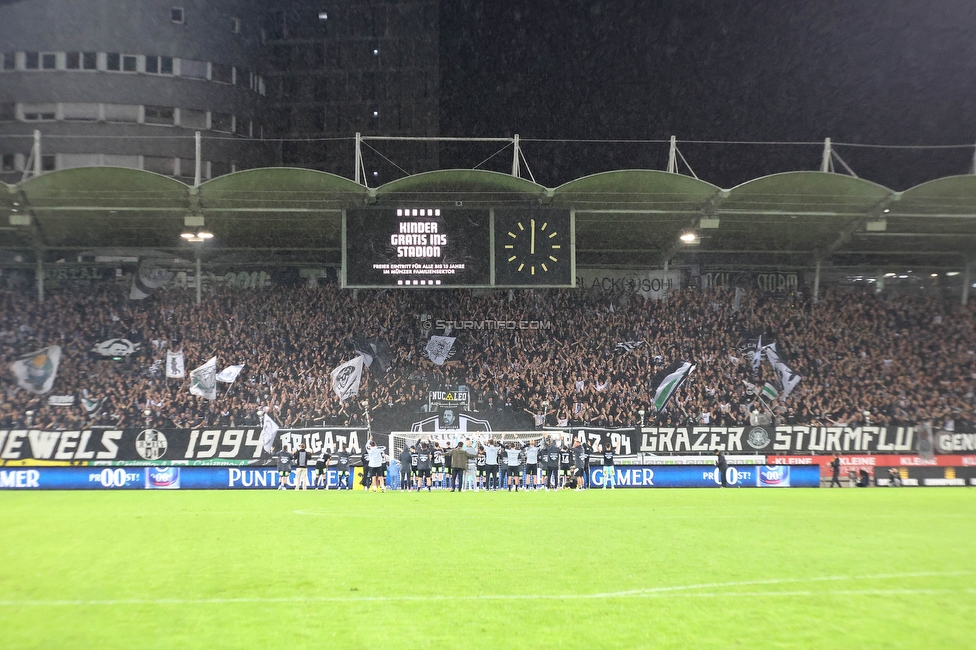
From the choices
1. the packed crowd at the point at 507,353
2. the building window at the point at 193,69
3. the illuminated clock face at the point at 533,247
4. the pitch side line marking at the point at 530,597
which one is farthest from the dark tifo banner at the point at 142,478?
the building window at the point at 193,69

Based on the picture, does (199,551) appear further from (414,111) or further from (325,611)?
(414,111)

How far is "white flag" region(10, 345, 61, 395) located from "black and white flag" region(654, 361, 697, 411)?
22.2m

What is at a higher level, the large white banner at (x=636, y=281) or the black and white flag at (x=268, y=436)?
the large white banner at (x=636, y=281)

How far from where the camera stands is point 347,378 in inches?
1236

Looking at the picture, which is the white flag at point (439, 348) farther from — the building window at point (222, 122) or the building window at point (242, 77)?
the building window at point (242, 77)

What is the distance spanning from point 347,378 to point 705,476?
1326cm

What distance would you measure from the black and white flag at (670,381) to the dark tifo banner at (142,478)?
1226 cm

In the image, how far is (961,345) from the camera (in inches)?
1324

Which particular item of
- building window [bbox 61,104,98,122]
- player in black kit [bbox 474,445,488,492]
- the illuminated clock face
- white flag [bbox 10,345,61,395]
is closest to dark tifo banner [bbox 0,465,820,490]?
player in black kit [bbox 474,445,488,492]

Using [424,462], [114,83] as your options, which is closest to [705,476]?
[424,462]

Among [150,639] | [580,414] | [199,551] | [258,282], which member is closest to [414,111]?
[258,282]

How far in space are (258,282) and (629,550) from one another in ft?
82.2

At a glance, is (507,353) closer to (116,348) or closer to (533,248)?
(533,248)

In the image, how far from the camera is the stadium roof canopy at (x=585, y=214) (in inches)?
993
